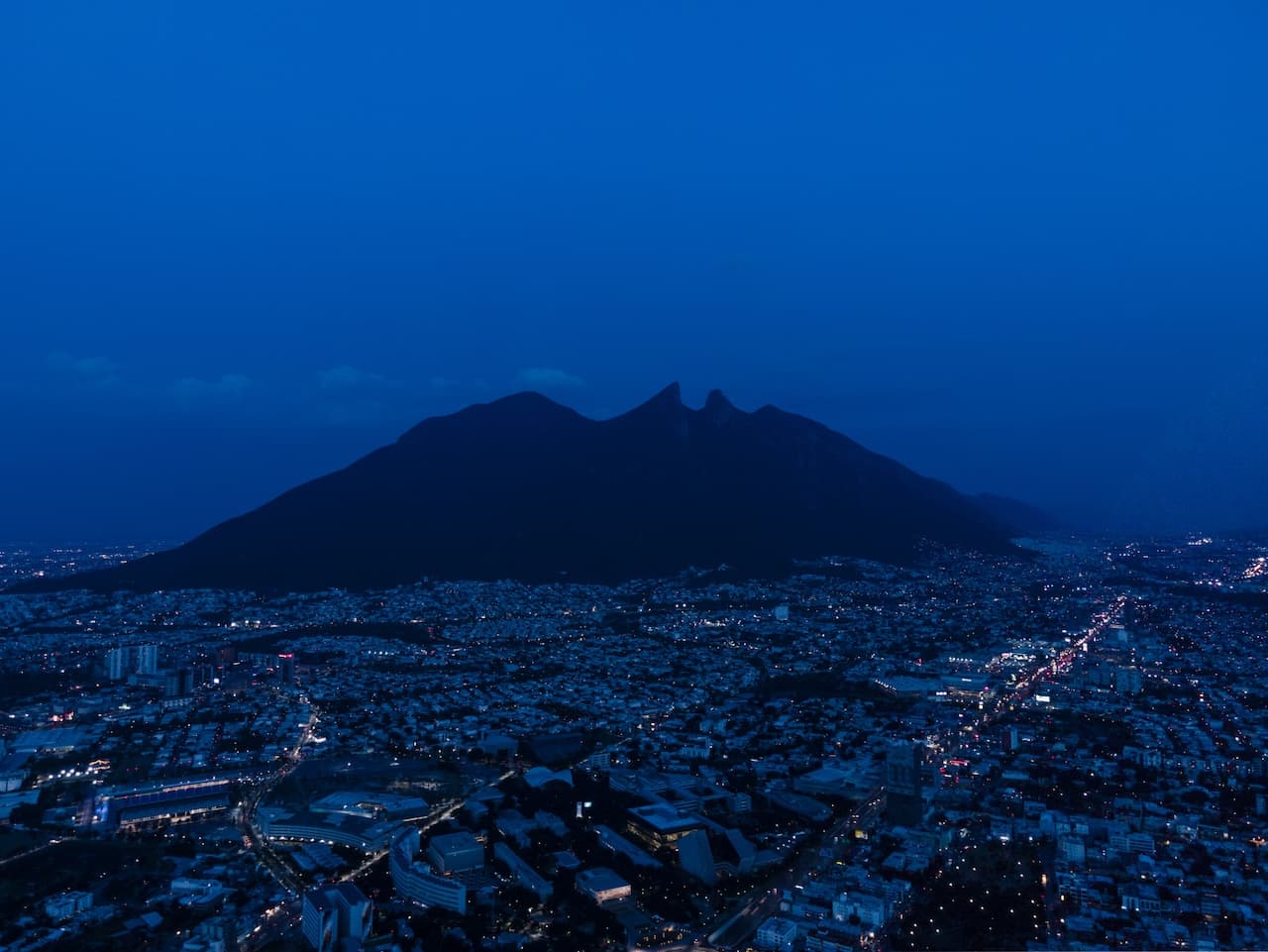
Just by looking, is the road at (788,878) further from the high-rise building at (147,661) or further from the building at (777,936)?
the high-rise building at (147,661)

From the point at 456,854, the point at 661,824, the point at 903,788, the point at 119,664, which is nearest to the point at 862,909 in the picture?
the point at 661,824

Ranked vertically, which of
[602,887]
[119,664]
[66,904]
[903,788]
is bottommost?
[602,887]

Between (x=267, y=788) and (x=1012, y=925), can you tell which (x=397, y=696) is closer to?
(x=267, y=788)

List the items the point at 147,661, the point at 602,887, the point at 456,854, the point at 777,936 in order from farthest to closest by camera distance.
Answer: the point at 147,661 < the point at 456,854 < the point at 602,887 < the point at 777,936

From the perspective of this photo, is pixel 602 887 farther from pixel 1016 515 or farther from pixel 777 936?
pixel 1016 515

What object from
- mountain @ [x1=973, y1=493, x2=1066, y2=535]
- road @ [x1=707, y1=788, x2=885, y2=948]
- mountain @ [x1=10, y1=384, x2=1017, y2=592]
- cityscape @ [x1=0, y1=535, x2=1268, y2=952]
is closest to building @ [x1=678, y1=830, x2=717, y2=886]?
cityscape @ [x1=0, y1=535, x2=1268, y2=952]

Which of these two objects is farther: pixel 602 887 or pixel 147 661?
pixel 147 661
